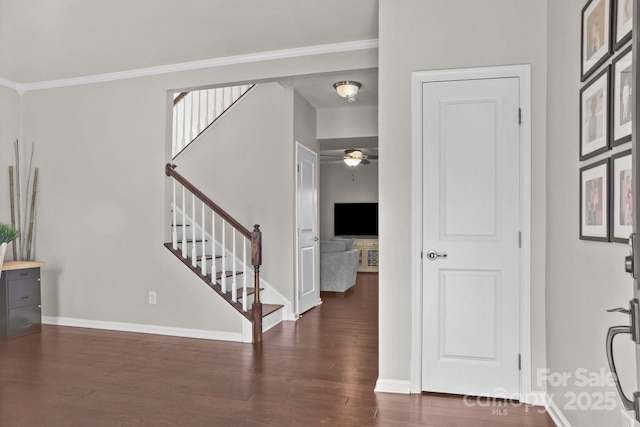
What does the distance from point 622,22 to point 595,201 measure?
0.73 m

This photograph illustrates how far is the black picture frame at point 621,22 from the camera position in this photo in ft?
5.14

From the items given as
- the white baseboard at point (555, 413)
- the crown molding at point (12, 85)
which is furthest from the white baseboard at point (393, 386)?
the crown molding at point (12, 85)

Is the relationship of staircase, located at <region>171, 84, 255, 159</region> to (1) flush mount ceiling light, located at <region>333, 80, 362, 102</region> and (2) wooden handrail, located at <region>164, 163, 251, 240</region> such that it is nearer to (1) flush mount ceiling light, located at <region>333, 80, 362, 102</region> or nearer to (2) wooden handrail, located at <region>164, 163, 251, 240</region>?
(2) wooden handrail, located at <region>164, 163, 251, 240</region>

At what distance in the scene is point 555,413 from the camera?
248 centimetres

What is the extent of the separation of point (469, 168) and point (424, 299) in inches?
36.9

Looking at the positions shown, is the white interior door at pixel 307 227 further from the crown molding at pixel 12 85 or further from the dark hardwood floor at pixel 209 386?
the crown molding at pixel 12 85

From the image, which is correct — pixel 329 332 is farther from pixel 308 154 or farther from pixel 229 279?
pixel 308 154

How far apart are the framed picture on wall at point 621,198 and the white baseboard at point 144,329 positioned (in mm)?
3347

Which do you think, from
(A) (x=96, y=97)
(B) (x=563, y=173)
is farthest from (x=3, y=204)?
(B) (x=563, y=173)

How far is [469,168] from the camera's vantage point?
9.22 ft

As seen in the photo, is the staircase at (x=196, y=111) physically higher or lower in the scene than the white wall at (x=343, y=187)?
higher

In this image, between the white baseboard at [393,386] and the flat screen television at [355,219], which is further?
the flat screen television at [355,219]

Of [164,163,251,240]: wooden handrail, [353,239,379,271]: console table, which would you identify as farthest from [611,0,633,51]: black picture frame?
[353,239,379,271]: console table

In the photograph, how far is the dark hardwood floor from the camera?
8.24 feet
